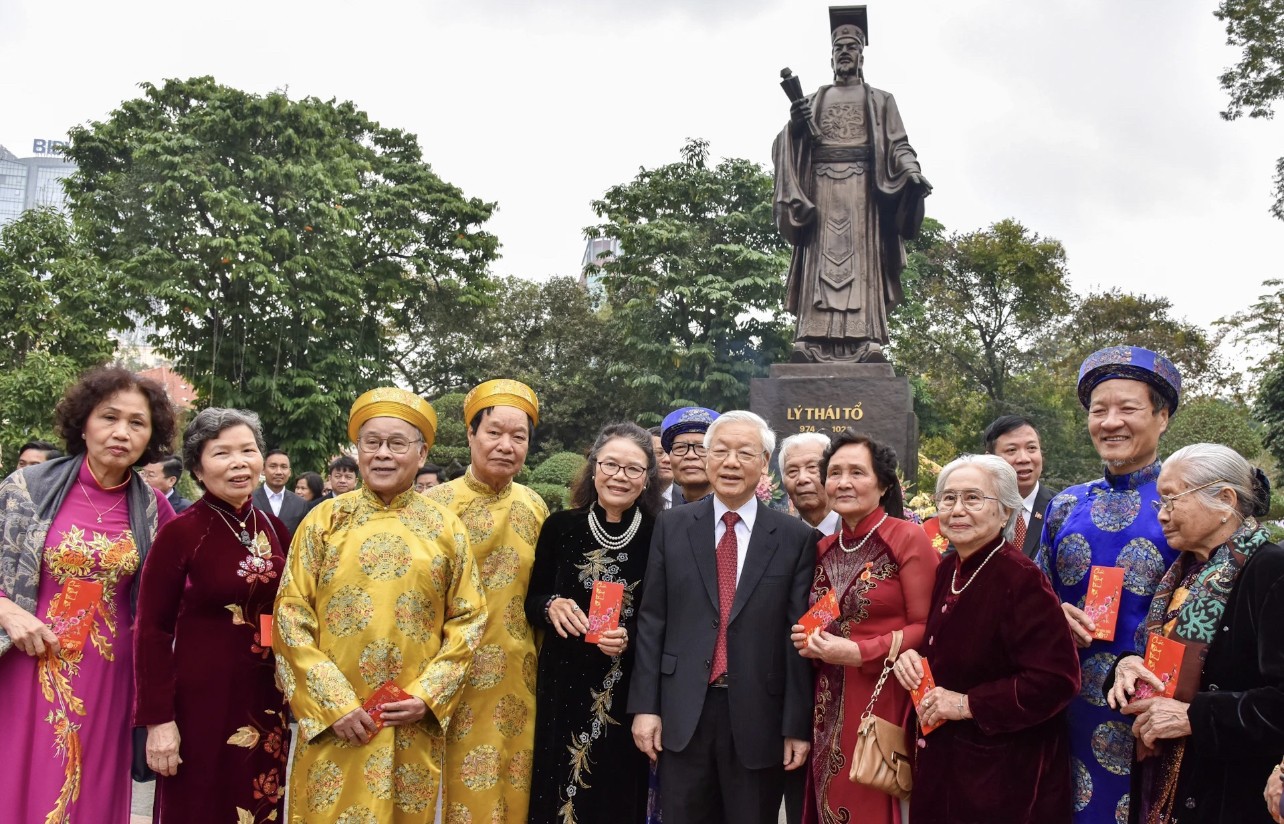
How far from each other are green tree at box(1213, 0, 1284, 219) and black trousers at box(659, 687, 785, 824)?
18399mm

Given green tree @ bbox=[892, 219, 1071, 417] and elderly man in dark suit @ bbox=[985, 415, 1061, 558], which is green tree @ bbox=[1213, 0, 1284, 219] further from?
elderly man in dark suit @ bbox=[985, 415, 1061, 558]

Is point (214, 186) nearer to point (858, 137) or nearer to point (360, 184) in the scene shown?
point (360, 184)

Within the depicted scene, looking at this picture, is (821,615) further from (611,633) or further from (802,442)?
(802,442)

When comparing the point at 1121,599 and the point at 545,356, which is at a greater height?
the point at 545,356

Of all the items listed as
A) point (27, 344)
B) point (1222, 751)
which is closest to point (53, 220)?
point (27, 344)

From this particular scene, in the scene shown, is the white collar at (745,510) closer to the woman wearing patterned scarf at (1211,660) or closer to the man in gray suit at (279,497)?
the woman wearing patterned scarf at (1211,660)

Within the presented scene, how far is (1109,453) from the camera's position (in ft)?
10.3

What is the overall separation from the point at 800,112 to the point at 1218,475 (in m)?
7.19

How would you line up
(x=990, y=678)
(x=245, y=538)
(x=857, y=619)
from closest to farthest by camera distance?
1. (x=990, y=678)
2. (x=857, y=619)
3. (x=245, y=538)

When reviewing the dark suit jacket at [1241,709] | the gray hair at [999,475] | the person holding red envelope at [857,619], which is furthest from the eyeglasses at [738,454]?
the dark suit jacket at [1241,709]

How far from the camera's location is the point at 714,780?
10.7 ft

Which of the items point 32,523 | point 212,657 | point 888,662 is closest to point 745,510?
point 888,662

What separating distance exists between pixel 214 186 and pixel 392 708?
18.7 m

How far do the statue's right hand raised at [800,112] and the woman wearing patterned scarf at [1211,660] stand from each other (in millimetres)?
6867
